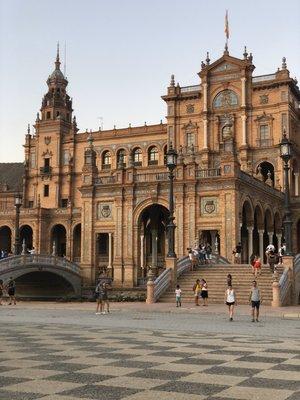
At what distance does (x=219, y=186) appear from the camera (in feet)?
149

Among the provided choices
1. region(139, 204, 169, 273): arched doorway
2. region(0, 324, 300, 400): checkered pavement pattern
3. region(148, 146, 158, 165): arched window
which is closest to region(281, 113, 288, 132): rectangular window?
region(139, 204, 169, 273): arched doorway

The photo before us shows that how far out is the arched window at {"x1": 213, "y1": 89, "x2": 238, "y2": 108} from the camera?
64.2 metres

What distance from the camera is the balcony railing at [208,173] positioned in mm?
46219

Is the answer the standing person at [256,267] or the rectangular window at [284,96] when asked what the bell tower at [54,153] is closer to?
the rectangular window at [284,96]

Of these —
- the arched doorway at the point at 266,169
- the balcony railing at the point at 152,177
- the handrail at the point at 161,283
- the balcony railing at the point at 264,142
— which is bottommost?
the handrail at the point at 161,283

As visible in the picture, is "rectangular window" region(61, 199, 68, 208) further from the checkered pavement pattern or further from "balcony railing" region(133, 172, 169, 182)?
the checkered pavement pattern

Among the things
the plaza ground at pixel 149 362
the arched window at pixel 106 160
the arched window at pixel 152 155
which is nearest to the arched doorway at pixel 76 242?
the arched window at pixel 106 160

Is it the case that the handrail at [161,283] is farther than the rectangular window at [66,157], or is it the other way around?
the rectangular window at [66,157]

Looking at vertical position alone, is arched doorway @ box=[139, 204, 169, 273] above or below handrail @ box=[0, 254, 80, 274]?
above

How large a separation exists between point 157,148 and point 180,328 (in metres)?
54.4

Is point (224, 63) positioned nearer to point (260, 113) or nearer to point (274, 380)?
point (260, 113)

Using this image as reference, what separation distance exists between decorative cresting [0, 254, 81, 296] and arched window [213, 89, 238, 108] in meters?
25.2

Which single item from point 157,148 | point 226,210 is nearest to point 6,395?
point 226,210

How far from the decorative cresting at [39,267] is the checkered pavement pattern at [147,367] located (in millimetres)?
27101
